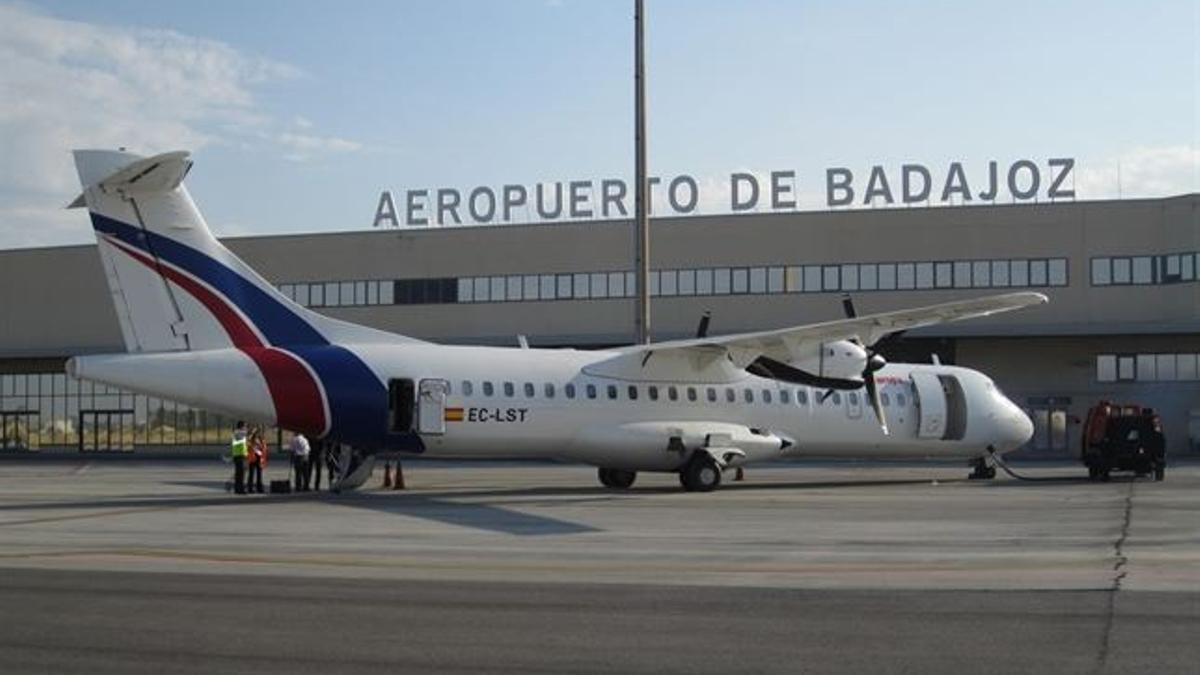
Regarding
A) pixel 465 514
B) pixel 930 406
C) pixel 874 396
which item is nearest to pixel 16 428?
pixel 930 406

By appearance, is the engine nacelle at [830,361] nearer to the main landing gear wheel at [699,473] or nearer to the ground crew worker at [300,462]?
the main landing gear wheel at [699,473]

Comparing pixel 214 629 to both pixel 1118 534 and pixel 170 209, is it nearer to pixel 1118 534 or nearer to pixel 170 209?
pixel 1118 534

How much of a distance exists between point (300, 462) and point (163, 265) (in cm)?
692

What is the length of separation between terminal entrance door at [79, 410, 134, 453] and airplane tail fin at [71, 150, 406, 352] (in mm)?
45835

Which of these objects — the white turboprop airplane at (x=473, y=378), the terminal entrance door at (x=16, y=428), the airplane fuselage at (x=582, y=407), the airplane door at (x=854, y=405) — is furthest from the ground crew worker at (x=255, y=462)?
the terminal entrance door at (x=16, y=428)

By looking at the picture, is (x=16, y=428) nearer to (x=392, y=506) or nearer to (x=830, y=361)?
(x=392, y=506)

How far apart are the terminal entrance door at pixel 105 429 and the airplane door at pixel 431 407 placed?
45.8 metres

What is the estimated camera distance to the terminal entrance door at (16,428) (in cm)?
7194

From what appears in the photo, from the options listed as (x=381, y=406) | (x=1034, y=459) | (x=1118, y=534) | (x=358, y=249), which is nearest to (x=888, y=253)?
(x=1034, y=459)

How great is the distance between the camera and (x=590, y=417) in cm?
3083

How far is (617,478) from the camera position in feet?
110

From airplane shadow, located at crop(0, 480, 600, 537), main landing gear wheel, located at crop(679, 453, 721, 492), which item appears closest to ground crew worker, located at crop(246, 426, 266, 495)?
airplane shadow, located at crop(0, 480, 600, 537)

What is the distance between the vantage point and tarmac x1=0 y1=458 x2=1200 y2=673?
1109 centimetres

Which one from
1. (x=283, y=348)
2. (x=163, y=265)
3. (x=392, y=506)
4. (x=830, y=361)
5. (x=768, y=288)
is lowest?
(x=392, y=506)
